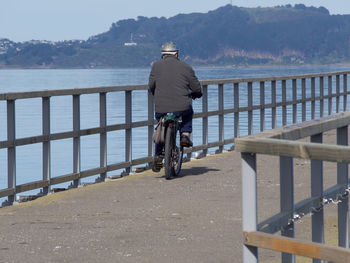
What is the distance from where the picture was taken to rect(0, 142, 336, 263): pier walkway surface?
21.7 feet

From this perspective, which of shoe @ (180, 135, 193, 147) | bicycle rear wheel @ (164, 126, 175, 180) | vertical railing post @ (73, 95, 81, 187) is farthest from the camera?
shoe @ (180, 135, 193, 147)

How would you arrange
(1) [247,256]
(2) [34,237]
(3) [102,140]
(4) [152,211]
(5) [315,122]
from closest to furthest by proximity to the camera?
1. (1) [247,256]
2. (5) [315,122]
3. (2) [34,237]
4. (4) [152,211]
5. (3) [102,140]

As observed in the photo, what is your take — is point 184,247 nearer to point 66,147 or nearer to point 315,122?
point 315,122

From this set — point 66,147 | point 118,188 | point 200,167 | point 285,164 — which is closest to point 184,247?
point 285,164

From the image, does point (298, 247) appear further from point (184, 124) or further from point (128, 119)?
point (128, 119)

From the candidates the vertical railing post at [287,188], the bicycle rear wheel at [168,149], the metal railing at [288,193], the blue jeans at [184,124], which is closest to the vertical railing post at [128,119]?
the blue jeans at [184,124]

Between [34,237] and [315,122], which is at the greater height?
[315,122]

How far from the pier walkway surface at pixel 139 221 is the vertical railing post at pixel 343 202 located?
1637 mm

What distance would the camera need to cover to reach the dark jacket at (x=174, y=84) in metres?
11.0

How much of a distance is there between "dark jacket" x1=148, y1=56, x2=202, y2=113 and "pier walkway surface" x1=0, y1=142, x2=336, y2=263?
99cm

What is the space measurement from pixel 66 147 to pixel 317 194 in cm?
5878

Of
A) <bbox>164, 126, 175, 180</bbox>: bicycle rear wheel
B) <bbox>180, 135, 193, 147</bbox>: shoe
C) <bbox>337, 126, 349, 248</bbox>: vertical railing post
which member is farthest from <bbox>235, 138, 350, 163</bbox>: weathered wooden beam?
<bbox>180, 135, 193, 147</bbox>: shoe

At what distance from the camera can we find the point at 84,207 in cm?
909

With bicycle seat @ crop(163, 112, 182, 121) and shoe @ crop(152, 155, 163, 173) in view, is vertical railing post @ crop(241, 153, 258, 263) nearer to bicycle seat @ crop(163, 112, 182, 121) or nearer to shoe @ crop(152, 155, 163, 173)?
bicycle seat @ crop(163, 112, 182, 121)
